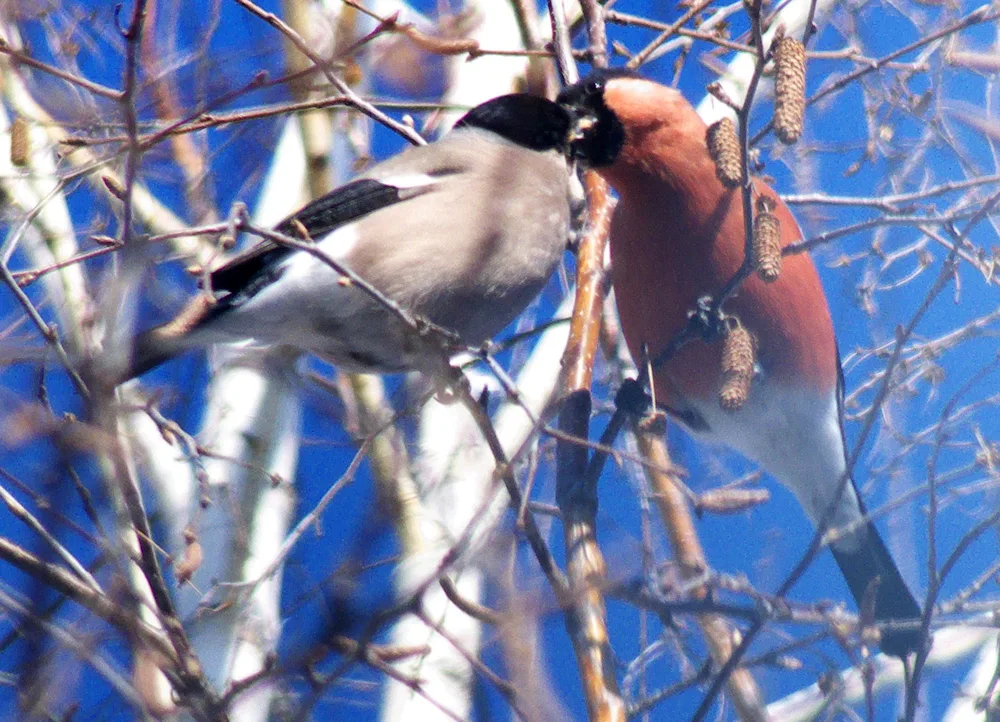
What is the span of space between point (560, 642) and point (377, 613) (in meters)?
0.82

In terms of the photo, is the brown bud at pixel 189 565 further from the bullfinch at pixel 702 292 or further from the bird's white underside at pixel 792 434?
the bird's white underside at pixel 792 434

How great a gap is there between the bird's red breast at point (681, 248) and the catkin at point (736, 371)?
404 millimetres

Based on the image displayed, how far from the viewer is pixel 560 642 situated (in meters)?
1.49

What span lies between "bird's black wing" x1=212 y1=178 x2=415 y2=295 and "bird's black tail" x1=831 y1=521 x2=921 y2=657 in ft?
2.79

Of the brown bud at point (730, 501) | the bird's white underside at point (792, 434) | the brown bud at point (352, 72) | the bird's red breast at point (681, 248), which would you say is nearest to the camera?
the brown bud at point (730, 501)

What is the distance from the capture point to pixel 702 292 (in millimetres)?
2018

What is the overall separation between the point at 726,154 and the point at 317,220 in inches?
23.6

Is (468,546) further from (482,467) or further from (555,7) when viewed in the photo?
(555,7)

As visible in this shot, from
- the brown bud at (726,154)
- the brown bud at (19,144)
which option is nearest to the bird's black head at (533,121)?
the brown bud at (726,154)

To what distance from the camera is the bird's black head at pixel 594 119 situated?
1.90 meters

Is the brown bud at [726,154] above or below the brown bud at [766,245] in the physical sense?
above

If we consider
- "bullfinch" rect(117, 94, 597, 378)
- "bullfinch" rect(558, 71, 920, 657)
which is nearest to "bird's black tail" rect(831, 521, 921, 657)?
"bullfinch" rect(558, 71, 920, 657)

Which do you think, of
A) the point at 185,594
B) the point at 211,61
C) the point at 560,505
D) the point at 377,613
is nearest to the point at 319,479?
the point at 185,594

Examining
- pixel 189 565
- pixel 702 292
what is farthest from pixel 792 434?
pixel 189 565
